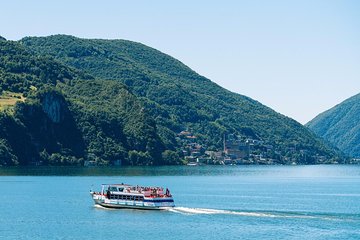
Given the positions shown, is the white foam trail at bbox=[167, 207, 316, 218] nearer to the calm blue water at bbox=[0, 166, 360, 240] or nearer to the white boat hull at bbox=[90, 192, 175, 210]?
the calm blue water at bbox=[0, 166, 360, 240]

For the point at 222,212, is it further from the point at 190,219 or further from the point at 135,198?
the point at 135,198

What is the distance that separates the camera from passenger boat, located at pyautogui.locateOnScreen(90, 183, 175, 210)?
138 m

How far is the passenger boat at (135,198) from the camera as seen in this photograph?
138 metres

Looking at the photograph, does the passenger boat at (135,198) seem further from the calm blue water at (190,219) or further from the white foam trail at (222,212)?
the white foam trail at (222,212)

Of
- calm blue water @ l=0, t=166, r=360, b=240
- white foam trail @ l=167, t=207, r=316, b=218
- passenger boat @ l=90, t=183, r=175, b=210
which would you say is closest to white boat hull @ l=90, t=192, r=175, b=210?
passenger boat @ l=90, t=183, r=175, b=210

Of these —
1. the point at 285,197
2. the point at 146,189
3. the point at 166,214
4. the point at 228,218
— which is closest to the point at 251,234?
the point at 228,218

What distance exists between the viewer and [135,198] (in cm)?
14075

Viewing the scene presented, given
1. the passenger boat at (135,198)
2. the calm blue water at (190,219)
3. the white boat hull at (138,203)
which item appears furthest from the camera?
the passenger boat at (135,198)

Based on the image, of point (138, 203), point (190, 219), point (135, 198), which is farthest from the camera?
point (135, 198)

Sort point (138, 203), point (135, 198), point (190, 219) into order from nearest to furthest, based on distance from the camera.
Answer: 1. point (190, 219)
2. point (138, 203)
3. point (135, 198)

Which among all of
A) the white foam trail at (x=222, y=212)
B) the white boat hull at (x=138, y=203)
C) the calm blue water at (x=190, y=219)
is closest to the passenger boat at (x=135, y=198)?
the white boat hull at (x=138, y=203)

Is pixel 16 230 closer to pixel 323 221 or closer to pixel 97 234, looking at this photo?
pixel 97 234

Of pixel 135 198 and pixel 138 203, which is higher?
pixel 135 198

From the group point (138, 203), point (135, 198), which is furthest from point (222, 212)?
point (135, 198)
